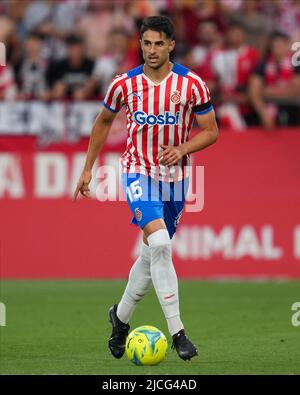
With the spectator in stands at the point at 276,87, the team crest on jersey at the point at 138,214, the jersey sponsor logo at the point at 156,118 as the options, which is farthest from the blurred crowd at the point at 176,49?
the team crest on jersey at the point at 138,214

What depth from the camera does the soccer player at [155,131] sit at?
28.9ft

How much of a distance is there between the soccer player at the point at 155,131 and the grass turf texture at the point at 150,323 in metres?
0.68

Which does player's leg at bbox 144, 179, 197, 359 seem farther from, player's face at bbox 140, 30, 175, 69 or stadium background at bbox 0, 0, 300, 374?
stadium background at bbox 0, 0, 300, 374

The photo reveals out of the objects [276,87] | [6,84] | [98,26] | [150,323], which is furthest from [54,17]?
[150,323]

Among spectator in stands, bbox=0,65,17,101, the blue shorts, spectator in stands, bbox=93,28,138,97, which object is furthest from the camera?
spectator in stands, bbox=93,28,138,97

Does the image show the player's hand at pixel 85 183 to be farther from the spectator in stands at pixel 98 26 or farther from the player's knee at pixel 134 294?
the spectator in stands at pixel 98 26

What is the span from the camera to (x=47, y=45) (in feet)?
59.6

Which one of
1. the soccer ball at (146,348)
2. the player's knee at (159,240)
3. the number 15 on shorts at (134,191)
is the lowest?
the soccer ball at (146,348)

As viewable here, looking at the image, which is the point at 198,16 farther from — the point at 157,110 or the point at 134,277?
the point at 134,277

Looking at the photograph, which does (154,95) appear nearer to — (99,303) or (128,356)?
(128,356)

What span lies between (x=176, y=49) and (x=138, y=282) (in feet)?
30.4

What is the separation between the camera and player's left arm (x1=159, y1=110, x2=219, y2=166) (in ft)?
28.3

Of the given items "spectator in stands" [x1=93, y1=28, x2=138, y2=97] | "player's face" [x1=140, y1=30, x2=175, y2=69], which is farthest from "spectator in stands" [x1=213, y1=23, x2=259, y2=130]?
"player's face" [x1=140, y1=30, x2=175, y2=69]

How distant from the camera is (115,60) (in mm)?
17297
